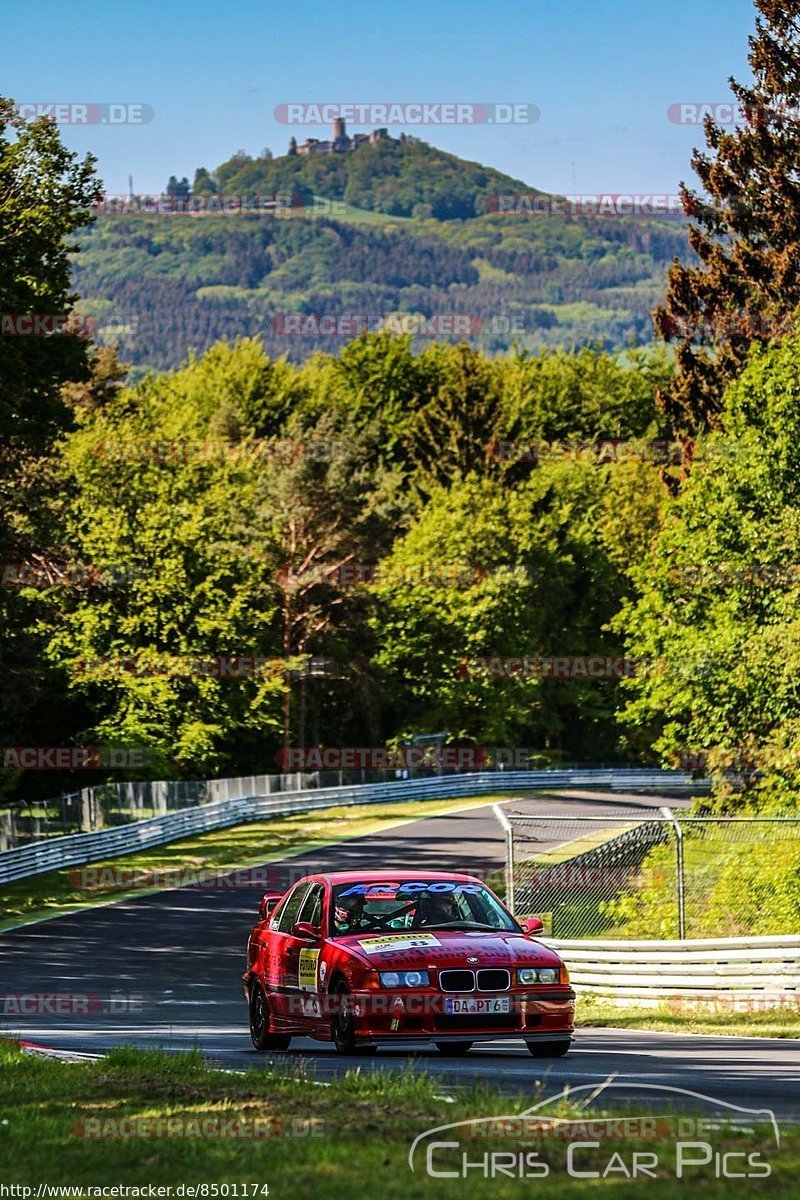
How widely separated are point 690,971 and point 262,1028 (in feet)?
20.7

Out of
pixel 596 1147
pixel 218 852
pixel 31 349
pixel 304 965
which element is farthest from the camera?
pixel 218 852

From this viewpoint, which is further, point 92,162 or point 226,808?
point 226,808

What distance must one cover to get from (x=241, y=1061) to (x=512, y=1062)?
80.2 inches

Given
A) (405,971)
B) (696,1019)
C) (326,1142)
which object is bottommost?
(696,1019)

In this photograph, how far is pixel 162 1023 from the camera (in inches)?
781

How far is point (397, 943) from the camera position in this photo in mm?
13164

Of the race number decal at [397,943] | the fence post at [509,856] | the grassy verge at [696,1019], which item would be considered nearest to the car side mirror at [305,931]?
the race number decal at [397,943]

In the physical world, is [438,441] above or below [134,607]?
above

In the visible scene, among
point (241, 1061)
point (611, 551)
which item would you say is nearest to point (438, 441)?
point (611, 551)

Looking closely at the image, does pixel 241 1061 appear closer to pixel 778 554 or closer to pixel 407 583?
pixel 778 554

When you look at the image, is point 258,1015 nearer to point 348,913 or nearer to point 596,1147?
point 348,913

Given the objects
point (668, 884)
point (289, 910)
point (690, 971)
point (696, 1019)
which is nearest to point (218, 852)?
point (668, 884)

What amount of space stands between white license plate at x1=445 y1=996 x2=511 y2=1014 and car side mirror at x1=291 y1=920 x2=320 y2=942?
63.1 inches

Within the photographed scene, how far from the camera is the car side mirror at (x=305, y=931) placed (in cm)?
1390
